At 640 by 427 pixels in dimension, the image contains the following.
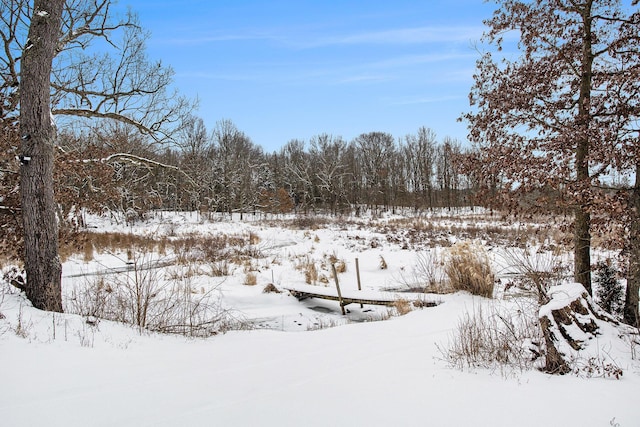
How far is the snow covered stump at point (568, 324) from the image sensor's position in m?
3.44

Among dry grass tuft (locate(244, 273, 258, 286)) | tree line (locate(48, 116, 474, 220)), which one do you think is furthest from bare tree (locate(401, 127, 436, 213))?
dry grass tuft (locate(244, 273, 258, 286))

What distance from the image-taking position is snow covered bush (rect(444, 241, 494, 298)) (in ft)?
26.1

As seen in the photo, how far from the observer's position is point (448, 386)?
10.9 feet

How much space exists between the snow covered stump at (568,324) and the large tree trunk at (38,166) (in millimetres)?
5998

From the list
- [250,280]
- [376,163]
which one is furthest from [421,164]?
[250,280]

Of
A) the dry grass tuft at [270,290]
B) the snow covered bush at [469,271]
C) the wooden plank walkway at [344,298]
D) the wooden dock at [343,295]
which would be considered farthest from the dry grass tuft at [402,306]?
the dry grass tuft at [270,290]

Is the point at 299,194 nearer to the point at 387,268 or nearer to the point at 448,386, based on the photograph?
the point at 387,268

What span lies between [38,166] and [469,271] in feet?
25.9

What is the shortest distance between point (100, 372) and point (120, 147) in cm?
731

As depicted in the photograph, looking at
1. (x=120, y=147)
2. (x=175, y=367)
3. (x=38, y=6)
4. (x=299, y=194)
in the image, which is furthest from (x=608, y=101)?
(x=299, y=194)

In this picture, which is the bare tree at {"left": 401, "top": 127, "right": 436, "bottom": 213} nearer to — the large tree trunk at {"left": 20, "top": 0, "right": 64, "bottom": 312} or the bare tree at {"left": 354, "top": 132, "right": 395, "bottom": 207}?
the bare tree at {"left": 354, "top": 132, "right": 395, "bottom": 207}

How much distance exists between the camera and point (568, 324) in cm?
372

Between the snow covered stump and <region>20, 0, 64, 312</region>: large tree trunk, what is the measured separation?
19.7ft

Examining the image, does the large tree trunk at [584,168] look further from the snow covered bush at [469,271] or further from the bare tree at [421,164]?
the bare tree at [421,164]
